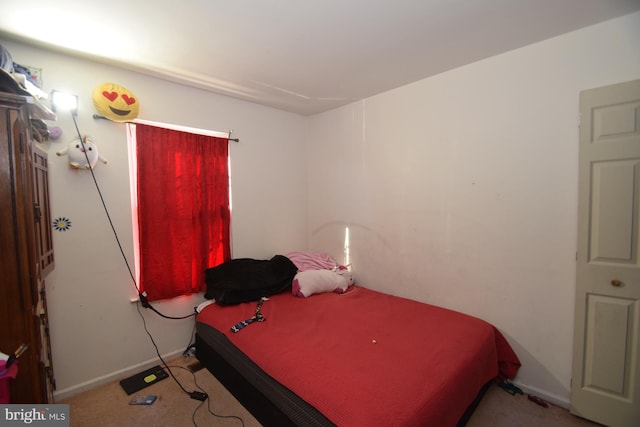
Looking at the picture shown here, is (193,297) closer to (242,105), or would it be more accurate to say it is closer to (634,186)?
(242,105)

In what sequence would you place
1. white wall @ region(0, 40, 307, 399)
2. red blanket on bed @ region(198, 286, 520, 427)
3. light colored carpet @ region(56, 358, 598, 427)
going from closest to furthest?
1. red blanket on bed @ region(198, 286, 520, 427)
2. light colored carpet @ region(56, 358, 598, 427)
3. white wall @ region(0, 40, 307, 399)

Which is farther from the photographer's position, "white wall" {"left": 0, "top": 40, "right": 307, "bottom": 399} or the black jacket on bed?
the black jacket on bed

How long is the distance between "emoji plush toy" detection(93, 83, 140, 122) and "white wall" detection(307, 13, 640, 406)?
2133mm

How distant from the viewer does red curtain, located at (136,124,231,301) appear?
2385 mm

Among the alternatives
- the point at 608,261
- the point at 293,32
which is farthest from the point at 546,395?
the point at 293,32

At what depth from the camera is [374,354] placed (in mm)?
1733

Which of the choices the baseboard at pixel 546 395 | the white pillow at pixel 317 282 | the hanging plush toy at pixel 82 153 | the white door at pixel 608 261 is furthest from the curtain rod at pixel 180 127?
the baseboard at pixel 546 395

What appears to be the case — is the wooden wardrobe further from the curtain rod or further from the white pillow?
the white pillow

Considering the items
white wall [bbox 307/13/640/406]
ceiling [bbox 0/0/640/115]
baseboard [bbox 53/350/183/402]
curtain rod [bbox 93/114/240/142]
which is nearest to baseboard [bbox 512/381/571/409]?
white wall [bbox 307/13/640/406]

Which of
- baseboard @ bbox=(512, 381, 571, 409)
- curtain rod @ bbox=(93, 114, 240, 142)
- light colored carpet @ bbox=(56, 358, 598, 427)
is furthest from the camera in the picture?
curtain rod @ bbox=(93, 114, 240, 142)

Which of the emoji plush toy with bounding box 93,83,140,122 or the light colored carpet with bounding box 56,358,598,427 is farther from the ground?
the emoji plush toy with bounding box 93,83,140,122

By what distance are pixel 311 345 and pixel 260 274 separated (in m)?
1.14

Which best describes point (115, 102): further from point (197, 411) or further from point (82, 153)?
point (197, 411)

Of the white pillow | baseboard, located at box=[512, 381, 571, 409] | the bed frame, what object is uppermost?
the white pillow
